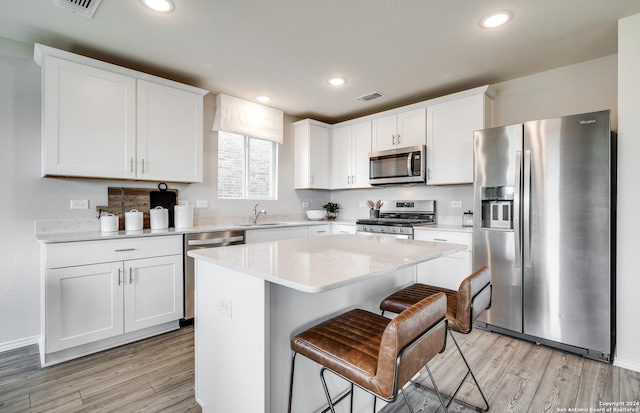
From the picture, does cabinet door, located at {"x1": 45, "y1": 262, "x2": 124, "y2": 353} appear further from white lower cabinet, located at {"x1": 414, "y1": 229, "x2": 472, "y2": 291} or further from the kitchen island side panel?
white lower cabinet, located at {"x1": 414, "y1": 229, "x2": 472, "y2": 291}

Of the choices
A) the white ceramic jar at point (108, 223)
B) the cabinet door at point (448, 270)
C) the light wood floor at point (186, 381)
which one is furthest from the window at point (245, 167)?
the cabinet door at point (448, 270)

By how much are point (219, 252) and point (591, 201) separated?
103 inches

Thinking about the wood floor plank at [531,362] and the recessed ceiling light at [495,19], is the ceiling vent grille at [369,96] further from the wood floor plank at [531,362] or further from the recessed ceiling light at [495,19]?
the wood floor plank at [531,362]

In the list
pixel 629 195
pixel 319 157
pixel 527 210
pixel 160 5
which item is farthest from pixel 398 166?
pixel 160 5

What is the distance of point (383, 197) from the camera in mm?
4449

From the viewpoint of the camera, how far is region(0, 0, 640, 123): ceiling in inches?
82.3

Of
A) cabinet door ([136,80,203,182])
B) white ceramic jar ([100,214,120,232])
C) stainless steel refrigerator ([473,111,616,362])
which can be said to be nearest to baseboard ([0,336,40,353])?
white ceramic jar ([100,214,120,232])

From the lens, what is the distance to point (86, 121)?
2.55 meters

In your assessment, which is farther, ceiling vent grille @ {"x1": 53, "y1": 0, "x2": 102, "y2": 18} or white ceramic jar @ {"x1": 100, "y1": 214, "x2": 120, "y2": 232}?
white ceramic jar @ {"x1": 100, "y1": 214, "x2": 120, "y2": 232}

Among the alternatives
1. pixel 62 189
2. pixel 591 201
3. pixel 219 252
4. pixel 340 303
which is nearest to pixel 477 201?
pixel 591 201

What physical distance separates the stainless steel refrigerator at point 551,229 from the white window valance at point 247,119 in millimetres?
2519

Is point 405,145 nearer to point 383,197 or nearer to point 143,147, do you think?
point 383,197

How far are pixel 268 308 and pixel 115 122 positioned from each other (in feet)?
8.05

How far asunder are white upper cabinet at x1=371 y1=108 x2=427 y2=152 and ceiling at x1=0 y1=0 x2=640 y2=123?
0.43 metres
